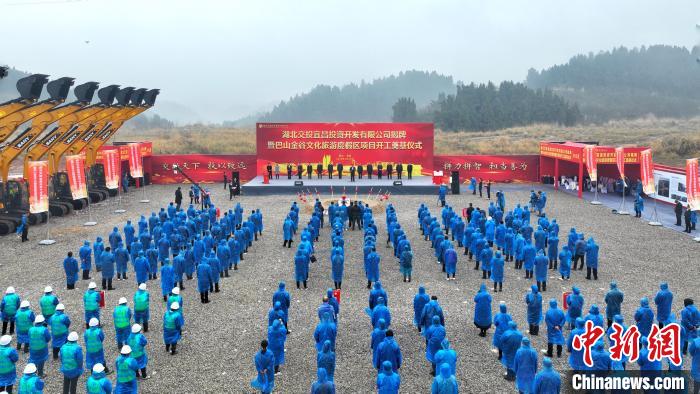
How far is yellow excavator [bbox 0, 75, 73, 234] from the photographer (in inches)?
892

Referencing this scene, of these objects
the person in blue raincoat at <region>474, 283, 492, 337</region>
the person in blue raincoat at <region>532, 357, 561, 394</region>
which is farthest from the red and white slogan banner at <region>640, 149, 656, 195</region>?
the person in blue raincoat at <region>532, 357, 561, 394</region>

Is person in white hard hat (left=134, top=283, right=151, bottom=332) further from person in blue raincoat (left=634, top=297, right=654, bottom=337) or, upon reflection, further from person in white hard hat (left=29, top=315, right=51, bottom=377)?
person in blue raincoat (left=634, top=297, right=654, bottom=337)

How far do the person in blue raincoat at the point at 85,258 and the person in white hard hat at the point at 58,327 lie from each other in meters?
5.38

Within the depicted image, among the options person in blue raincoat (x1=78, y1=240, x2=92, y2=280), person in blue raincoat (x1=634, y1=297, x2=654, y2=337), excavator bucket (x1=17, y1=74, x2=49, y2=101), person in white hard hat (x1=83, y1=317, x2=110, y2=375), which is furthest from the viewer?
excavator bucket (x1=17, y1=74, x2=49, y2=101)

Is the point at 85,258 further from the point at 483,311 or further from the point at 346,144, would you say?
the point at 346,144

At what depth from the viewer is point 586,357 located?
9297 millimetres

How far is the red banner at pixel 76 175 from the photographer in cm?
2397

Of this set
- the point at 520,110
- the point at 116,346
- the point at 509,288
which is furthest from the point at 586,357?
the point at 520,110

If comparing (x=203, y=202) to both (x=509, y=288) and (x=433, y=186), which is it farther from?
(x=509, y=288)

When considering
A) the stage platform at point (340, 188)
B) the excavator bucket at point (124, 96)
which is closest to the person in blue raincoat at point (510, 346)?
the stage platform at point (340, 188)

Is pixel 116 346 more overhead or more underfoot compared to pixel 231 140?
more underfoot

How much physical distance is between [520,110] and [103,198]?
8482 cm

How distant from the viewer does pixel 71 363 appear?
29.5 ft

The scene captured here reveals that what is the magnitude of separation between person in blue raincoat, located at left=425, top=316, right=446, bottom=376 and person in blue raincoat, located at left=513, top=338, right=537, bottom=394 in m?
1.43
